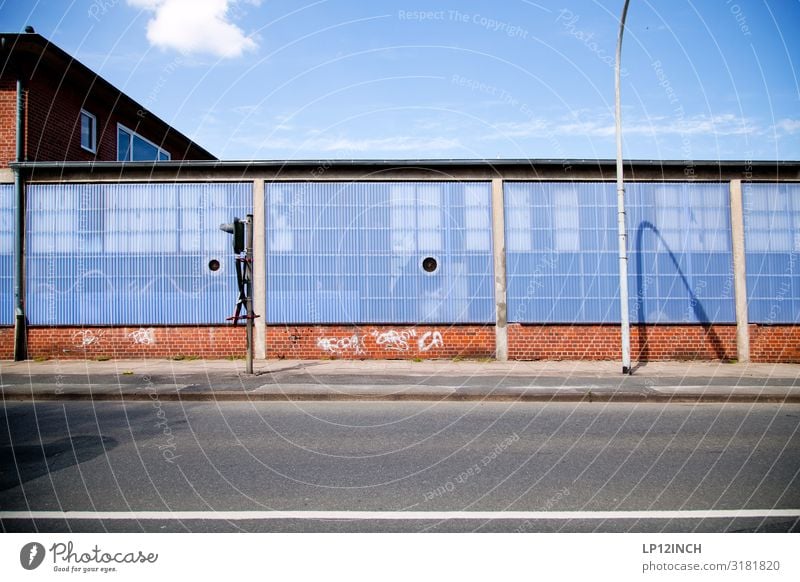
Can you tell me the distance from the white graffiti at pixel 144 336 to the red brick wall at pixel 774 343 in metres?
16.2

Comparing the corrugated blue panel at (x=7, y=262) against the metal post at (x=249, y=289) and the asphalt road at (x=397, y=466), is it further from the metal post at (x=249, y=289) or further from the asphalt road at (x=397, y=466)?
the asphalt road at (x=397, y=466)

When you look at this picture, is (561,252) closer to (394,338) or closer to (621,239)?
(621,239)

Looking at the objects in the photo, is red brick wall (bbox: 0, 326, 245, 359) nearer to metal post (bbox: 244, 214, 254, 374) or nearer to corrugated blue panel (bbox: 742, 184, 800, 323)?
metal post (bbox: 244, 214, 254, 374)

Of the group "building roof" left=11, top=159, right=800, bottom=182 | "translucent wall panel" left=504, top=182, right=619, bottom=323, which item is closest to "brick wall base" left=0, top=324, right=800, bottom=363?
"translucent wall panel" left=504, top=182, right=619, bottom=323

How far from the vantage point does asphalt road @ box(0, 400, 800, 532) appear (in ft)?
14.6

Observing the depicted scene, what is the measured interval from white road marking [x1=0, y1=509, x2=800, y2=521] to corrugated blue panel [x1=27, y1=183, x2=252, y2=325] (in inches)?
457

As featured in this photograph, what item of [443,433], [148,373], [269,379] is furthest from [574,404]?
[148,373]

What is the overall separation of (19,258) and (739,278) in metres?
19.5

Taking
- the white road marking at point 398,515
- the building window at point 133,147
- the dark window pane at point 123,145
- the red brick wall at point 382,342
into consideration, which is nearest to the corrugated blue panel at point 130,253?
the red brick wall at point 382,342

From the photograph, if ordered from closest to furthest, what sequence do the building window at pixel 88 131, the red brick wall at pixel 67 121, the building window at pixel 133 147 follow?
1. the red brick wall at pixel 67 121
2. the building window at pixel 88 131
3. the building window at pixel 133 147

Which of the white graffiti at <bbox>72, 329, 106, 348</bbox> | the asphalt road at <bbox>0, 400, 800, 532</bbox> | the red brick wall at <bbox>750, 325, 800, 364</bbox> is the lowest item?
the asphalt road at <bbox>0, 400, 800, 532</bbox>

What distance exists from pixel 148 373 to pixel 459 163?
9399 mm

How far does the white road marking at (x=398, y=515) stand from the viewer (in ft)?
14.6

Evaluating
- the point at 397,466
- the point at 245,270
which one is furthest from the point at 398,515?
the point at 245,270
